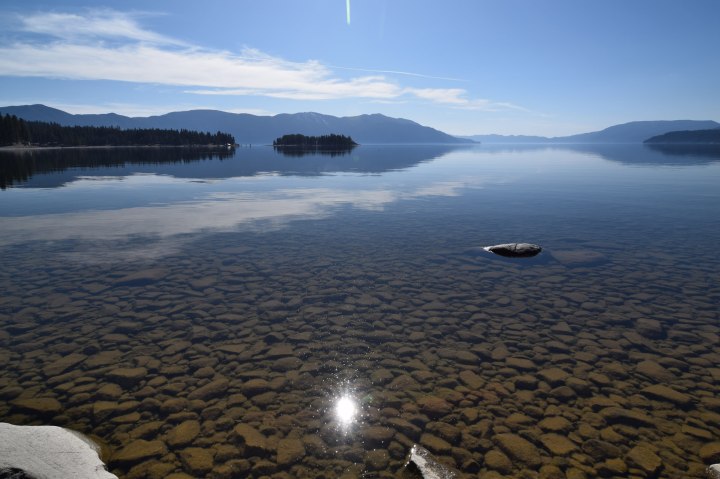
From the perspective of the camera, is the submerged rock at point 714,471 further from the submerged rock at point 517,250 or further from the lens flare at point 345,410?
the submerged rock at point 517,250

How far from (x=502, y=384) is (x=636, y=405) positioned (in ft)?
10.6

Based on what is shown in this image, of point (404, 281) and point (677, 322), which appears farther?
point (404, 281)

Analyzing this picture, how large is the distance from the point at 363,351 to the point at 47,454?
26.4ft

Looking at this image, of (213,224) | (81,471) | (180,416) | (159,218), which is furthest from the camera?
(159,218)

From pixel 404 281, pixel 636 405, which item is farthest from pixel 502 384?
pixel 404 281

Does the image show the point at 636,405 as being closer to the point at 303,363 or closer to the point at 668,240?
the point at 303,363

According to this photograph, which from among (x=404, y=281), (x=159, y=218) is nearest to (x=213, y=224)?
(x=159, y=218)

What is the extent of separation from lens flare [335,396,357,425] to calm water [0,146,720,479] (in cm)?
7

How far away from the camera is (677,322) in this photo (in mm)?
14812

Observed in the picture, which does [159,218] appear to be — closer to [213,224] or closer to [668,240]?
[213,224]

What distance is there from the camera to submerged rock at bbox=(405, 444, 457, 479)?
26.4ft

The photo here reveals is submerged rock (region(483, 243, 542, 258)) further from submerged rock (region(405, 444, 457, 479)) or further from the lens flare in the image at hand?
submerged rock (region(405, 444, 457, 479))

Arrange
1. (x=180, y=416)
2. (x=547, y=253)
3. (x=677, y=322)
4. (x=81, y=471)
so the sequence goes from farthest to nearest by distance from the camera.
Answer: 1. (x=547, y=253)
2. (x=677, y=322)
3. (x=180, y=416)
4. (x=81, y=471)

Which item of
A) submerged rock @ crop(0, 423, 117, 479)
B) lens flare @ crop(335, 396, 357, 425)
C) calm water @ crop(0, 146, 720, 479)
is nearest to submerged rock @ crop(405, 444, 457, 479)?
calm water @ crop(0, 146, 720, 479)
